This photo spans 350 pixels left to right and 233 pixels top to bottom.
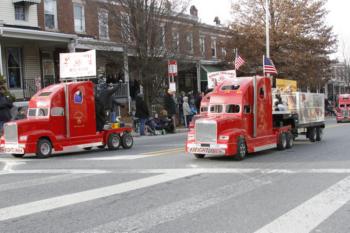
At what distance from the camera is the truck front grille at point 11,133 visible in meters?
14.4

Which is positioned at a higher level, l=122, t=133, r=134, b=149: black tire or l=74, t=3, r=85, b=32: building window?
l=74, t=3, r=85, b=32: building window

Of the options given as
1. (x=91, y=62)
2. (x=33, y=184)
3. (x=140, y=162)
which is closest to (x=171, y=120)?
(x=91, y=62)

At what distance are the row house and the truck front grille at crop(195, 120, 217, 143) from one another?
14.0m

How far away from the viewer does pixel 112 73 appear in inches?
1265

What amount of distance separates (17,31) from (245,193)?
18543 millimetres

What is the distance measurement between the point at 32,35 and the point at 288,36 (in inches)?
864

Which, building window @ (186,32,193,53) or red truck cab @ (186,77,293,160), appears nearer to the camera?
red truck cab @ (186,77,293,160)

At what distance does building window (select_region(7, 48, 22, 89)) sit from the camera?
26.4 metres

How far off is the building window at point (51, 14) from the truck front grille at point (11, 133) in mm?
14969

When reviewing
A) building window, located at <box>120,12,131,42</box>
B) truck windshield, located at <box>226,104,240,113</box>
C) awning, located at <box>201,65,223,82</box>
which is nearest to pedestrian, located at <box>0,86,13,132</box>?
truck windshield, located at <box>226,104,240,113</box>

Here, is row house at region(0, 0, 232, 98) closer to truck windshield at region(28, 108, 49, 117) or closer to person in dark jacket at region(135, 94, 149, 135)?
person in dark jacket at region(135, 94, 149, 135)

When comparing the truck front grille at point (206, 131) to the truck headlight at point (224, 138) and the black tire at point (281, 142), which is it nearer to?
the truck headlight at point (224, 138)

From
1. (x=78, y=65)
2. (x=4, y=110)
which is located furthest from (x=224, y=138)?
(x=4, y=110)

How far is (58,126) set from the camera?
49.9ft
